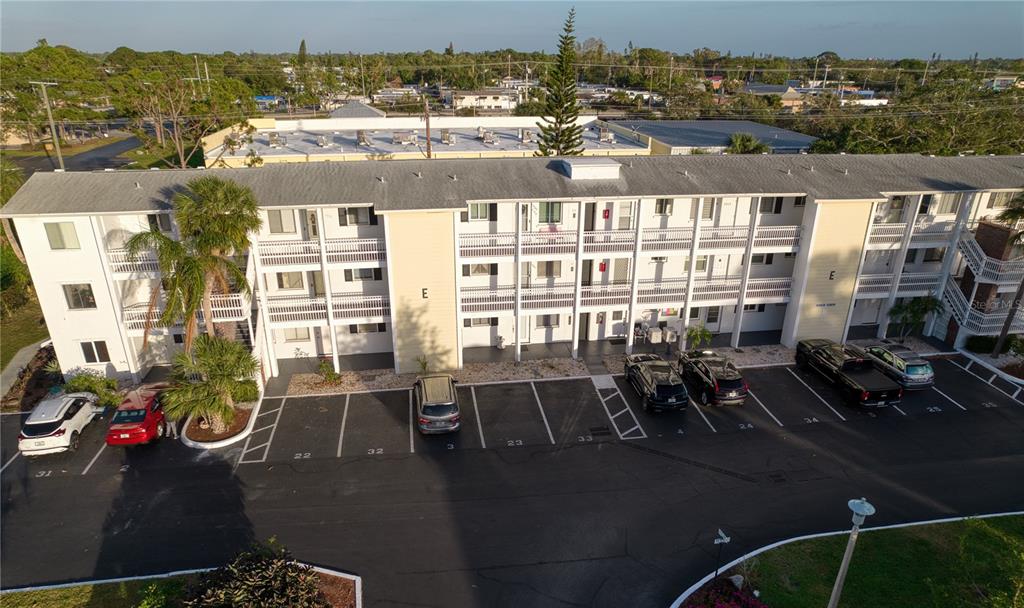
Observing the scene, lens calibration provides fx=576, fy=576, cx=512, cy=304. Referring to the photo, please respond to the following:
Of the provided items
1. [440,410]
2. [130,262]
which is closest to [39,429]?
[130,262]

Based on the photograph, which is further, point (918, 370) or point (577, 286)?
point (577, 286)

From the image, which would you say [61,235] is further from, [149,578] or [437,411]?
[437,411]

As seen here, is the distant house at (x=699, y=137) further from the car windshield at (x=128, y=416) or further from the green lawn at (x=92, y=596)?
the green lawn at (x=92, y=596)

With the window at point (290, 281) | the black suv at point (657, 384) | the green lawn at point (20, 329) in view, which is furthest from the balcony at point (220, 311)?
the black suv at point (657, 384)

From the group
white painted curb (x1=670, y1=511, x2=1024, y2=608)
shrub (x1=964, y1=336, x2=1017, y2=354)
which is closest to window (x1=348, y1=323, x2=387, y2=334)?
white painted curb (x1=670, y1=511, x2=1024, y2=608)

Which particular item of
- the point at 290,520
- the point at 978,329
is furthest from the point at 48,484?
the point at 978,329

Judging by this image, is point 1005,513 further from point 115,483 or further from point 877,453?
point 115,483
